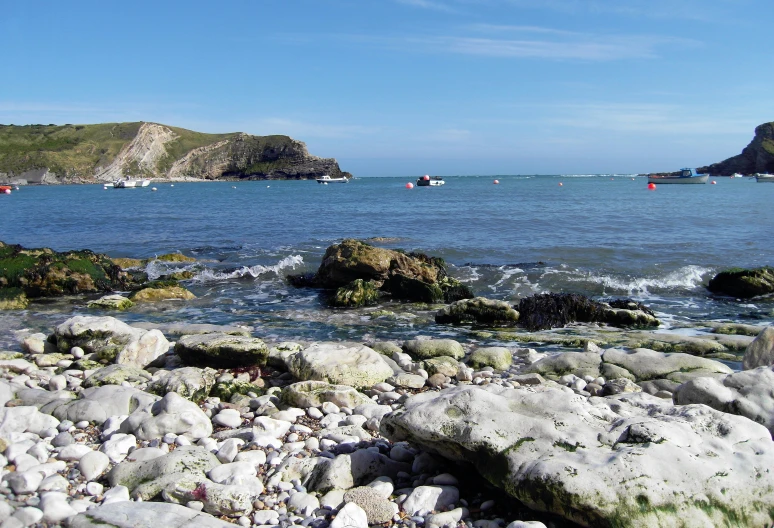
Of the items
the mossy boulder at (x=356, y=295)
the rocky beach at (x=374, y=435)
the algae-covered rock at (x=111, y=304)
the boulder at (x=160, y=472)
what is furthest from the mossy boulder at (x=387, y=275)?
the boulder at (x=160, y=472)

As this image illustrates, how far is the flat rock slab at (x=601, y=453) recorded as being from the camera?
4008mm

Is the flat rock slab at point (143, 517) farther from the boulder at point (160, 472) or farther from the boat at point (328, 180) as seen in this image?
the boat at point (328, 180)

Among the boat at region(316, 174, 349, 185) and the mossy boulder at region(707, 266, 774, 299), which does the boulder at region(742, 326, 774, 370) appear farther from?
the boat at region(316, 174, 349, 185)

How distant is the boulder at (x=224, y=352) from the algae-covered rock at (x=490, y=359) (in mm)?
3364

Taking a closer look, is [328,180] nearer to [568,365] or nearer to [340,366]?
[568,365]

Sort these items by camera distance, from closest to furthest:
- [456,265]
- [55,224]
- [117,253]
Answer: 1. [456,265]
2. [117,253]
3. [55,224]

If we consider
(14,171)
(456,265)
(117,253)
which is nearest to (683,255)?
(456,265)

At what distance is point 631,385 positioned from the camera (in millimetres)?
8125

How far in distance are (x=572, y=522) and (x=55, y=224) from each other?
134 ft

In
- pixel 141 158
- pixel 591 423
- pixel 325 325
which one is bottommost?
pixel 325 325

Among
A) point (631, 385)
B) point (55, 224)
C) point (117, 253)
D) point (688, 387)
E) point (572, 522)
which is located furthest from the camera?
point (55, 224)

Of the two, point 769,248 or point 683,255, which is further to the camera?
point 769,248

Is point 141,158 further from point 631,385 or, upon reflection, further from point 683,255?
point 631,385

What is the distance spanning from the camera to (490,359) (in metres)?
9.67
